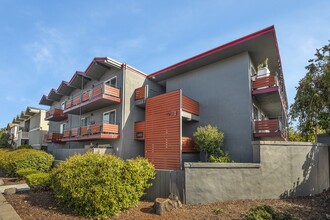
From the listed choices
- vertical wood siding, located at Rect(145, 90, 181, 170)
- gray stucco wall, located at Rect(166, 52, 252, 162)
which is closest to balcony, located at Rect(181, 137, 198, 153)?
vertical wood siding, located at Rect(145, 90, 181, 170)

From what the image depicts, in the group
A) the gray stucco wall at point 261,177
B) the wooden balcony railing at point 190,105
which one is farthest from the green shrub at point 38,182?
the wooden balcony railing at point 190,105

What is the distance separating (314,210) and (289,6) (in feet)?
29.9

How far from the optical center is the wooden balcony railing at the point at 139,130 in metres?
16.4

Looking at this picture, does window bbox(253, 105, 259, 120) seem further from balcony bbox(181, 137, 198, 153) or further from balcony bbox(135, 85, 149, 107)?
balcony bbox(135, 85, 149, 107)

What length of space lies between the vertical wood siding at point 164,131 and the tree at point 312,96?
31.2ft

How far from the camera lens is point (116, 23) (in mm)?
12570

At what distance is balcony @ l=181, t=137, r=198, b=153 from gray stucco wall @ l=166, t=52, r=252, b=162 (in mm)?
1540

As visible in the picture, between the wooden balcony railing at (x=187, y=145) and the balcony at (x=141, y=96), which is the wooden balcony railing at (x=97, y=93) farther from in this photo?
the wooden balcony railing at (x=187, y=145)

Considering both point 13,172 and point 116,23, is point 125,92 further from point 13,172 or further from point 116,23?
point 13,172

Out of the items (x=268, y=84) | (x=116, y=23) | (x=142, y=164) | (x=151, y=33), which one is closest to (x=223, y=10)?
(x=151, y=33)

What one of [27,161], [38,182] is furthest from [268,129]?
[27,161]

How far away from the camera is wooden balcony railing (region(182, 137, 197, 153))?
44.4 feet

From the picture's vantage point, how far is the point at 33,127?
36438 millimetres

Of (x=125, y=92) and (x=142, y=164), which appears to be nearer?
(x=142, y=164)
